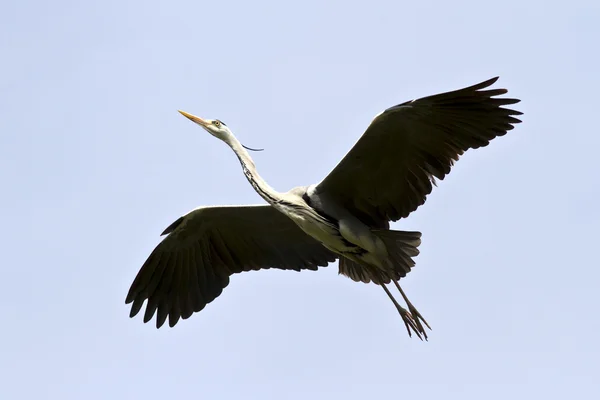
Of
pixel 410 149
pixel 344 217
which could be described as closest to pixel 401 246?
pixel 344 217

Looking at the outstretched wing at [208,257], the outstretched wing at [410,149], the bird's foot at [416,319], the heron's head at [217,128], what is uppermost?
the heron's head at [217,128]

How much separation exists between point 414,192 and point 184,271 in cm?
315

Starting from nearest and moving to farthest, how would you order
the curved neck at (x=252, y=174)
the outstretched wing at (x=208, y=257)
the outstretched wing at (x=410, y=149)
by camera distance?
the outstretched wing at (x=410, y=149) < the curved neck at (x=252, y=174) < the outstretched wing at (x=208, y=257)

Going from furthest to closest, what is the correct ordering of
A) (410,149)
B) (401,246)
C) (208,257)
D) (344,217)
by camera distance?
(208,257)
(344,217)
(401,246)
(410,149)

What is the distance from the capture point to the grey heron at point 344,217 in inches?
424

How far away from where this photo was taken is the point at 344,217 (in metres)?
11.6

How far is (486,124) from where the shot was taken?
423 inches

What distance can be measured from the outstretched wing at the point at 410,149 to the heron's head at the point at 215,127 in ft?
4.23

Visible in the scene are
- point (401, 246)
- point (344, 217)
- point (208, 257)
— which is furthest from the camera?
point (208, 257)

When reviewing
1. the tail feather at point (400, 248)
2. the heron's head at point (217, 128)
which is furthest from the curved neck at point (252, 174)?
the tail feather at point (400, 248)

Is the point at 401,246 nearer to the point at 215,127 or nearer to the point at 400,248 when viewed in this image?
the point at 400,248

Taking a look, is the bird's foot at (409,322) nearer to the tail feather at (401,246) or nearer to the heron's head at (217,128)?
the tail feather at (401,246)

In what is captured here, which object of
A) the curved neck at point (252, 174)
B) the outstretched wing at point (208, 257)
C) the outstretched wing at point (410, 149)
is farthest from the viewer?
the outstretched wing at point (208, 257)

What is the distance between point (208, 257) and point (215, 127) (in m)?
1.70
